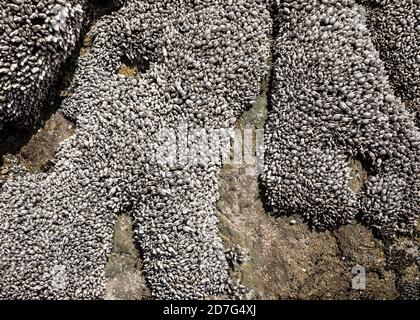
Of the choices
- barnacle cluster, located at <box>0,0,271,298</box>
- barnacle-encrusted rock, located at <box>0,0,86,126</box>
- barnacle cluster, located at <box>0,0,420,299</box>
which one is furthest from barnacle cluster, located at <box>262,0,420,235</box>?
barnacle-encrusted rock, located at <box>0,0,86,126</box>

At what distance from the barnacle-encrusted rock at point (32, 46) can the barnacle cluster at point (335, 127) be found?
1.82 m

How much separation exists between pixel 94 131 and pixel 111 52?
73cm

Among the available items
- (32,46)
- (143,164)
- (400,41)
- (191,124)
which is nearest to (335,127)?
(400,41)

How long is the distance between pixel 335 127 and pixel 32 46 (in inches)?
104

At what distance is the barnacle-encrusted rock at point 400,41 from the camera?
3.98 meters

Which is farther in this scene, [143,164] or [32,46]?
[143,164]

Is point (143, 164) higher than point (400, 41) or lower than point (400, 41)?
lower

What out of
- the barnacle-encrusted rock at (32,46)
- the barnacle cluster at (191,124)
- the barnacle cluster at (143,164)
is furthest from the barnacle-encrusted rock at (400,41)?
the barnacle-encrusted rock at (32,46)

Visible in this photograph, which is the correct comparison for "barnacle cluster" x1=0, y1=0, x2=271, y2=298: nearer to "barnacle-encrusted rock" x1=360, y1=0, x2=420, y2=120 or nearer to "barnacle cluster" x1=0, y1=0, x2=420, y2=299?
"barnacle cluster" x1=0, y1=0, x2=420, y2=299

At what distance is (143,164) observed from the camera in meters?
4.21

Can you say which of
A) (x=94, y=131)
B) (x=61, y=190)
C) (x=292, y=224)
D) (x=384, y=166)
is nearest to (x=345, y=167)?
(x=384, y=166)

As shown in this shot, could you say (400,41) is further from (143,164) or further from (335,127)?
(143,164)

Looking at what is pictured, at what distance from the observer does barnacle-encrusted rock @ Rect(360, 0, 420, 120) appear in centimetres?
398

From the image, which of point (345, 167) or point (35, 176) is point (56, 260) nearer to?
point (35, 176)
